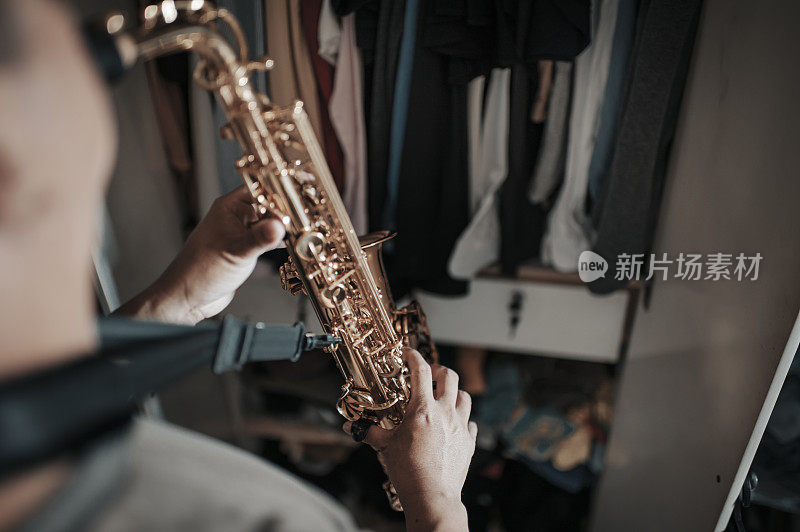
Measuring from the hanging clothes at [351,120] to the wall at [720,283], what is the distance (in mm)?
655

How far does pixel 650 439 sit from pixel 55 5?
4.15ft

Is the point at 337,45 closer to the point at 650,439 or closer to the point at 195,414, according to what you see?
the point at 650,439

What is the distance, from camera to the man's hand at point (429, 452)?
556 mm

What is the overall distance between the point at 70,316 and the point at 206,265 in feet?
1.32

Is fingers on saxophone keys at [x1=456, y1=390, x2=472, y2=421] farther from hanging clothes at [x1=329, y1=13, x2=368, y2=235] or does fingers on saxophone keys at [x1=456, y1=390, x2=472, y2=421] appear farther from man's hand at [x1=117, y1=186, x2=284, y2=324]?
hanging clothes at [x1=329, y1=13, x2=368, y2=235]

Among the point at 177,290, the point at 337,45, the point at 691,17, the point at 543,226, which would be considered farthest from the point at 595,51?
the point at 177,290

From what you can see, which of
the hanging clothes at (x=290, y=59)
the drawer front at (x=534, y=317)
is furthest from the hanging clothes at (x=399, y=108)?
the drawer front at (x=534, y=317)

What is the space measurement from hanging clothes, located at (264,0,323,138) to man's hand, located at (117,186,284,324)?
0.39m

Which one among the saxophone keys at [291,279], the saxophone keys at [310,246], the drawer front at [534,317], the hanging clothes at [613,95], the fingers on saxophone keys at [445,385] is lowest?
the drawer front at [534,317]

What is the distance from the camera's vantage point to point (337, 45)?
3.12ft

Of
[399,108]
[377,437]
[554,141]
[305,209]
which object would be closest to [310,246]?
[305,209]

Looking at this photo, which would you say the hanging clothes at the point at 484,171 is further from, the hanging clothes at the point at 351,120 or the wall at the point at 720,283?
the wall at the point at 720,283

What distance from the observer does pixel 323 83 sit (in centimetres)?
100


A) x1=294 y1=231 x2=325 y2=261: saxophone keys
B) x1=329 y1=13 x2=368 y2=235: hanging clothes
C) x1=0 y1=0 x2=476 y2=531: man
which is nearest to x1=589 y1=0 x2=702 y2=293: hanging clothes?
x1=329 y1=13 x2=368 y2=235: hanging clothes
